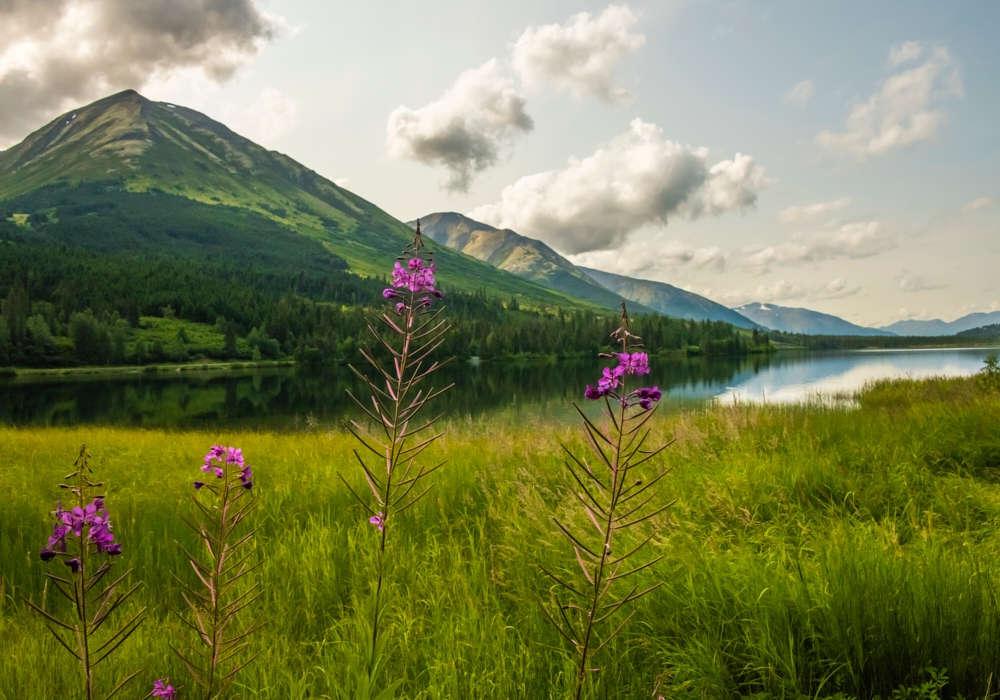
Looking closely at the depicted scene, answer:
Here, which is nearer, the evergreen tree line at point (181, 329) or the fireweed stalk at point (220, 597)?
the fireweed stalk at point (220, 597)

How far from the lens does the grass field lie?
2904 mm

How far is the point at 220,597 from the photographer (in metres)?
3.14

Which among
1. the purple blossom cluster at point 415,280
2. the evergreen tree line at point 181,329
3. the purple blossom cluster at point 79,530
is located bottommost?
the purple blossom cluster at point 79,530

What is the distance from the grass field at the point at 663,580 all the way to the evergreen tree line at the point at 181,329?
91.0m

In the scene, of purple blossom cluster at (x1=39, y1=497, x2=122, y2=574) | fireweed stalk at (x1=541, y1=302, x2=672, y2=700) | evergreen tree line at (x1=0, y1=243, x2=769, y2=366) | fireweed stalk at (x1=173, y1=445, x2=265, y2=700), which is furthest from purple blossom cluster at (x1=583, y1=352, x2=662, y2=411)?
evergreen tree line at (x1=0, y1=243, x2=769, y2=366)

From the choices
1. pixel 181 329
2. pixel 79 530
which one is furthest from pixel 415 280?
pixel 181 329

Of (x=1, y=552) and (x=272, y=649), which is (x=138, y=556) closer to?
(x=1, y=552)

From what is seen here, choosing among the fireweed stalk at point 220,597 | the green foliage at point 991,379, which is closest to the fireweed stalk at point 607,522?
the fireweed stalk at point 220,597

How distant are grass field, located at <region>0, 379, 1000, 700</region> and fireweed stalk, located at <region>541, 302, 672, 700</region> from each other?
214 millimetres

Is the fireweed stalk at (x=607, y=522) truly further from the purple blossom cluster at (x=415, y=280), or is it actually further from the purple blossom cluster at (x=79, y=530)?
the purple blossom cluster at (x=79, y=530)

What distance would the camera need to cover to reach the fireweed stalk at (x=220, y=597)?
213 cm

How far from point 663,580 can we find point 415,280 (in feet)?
8.84

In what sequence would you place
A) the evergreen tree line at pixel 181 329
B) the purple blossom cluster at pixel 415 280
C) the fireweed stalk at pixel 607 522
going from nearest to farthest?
the fireweed stalk at pixel 607 522 < the purple blossom cluster at pixel 415 280 < the evergreen tree line at pixel 181 329

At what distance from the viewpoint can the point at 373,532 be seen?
5.30 m
